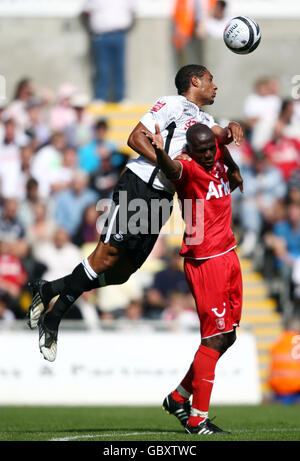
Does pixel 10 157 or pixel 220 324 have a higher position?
pixel 220 324

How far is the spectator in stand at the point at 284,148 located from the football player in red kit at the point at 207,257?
30.1 ft

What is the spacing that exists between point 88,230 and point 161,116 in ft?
26.1

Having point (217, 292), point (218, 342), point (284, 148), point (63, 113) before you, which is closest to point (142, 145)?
point (217, 292)

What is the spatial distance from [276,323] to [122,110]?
5.65 metres

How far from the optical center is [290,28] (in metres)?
22.6

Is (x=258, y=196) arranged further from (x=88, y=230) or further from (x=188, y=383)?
(x=188, y=383)

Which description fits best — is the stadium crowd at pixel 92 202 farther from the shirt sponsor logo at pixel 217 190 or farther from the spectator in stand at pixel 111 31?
the shirt sponsor logo at pixel 217 190

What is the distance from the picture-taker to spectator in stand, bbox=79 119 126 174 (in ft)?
60.2

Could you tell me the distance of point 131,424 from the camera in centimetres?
1099

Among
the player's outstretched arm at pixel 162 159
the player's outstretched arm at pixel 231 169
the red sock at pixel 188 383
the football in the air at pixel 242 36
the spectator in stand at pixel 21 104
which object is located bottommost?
the red sock at pixel 188 383

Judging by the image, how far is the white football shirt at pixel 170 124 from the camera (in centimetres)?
944

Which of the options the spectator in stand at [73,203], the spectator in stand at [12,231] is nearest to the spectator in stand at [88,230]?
the spectator in stand at [73,203]

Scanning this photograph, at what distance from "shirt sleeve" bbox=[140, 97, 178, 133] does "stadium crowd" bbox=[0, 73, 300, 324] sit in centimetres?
731
